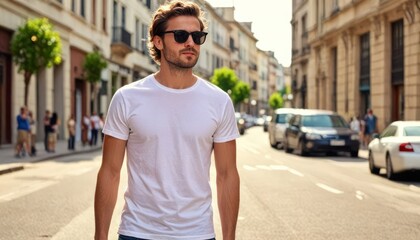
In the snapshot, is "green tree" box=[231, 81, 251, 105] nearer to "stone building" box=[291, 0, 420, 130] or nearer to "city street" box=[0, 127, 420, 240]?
"stone building" box=[291, 0, 420, 130]

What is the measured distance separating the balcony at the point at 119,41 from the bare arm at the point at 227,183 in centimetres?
4014

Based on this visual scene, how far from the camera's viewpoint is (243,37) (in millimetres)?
112750

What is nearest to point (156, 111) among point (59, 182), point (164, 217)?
point (164, 217)

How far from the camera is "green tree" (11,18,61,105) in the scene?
23.4 meters

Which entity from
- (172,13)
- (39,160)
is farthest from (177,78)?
(39,160)

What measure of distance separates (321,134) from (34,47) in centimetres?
992

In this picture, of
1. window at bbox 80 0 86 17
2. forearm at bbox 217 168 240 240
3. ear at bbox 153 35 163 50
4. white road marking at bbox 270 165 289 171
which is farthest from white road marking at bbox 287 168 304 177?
window at bbox 80 0 86 17

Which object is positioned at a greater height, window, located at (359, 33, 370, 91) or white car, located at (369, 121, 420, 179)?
window, located at (359, 33, 370, 91)

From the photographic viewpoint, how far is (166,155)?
10.0ft

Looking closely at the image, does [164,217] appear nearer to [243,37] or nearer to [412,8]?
[412,8]

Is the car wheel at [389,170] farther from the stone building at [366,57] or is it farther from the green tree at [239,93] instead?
the green tree at [239,93]

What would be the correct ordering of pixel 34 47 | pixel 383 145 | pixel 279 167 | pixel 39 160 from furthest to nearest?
pixel 34 47 → pixel 39 160 → pixel 279 167 → pixel 383 145

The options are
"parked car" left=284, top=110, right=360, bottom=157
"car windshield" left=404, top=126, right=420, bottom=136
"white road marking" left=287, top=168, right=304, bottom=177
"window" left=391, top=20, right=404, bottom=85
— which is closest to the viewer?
"car windshield" left=404, top=126, right=420, bottom=136

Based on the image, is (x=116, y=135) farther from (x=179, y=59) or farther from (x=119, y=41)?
(x=119, y=41)
